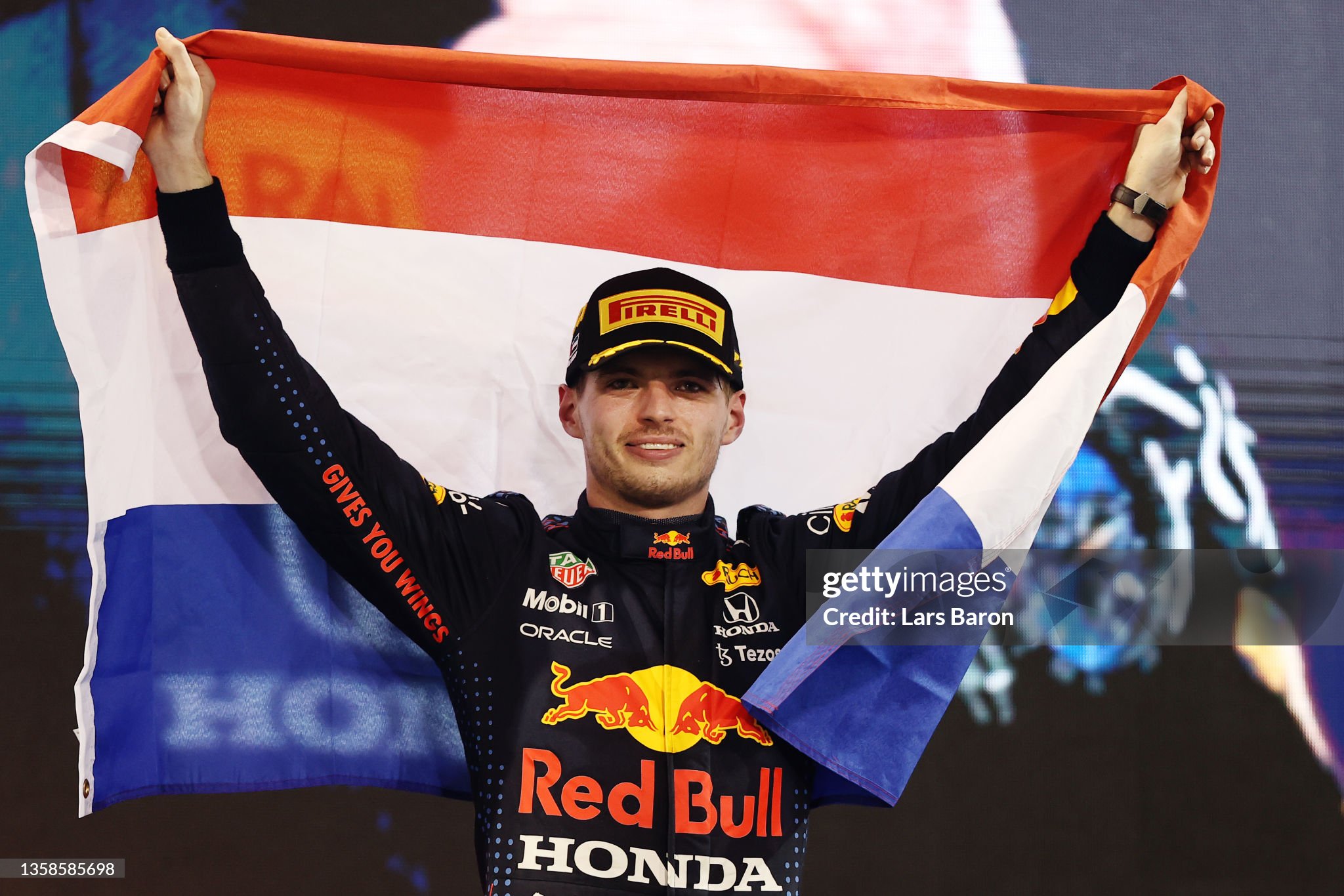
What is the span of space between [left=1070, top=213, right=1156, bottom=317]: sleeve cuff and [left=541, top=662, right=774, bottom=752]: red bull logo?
78 centimetres

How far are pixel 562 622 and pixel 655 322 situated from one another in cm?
44

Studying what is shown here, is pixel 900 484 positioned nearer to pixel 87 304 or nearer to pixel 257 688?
pixel 257 688

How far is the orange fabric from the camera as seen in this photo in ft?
5.56

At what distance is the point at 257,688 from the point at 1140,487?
1.73 m

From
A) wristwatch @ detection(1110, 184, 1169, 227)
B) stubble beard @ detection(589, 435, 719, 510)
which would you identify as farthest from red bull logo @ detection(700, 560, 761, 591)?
wristwatch @ detection(1110, 184, 1169, 227)

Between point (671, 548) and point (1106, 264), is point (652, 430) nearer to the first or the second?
point (671, 548)

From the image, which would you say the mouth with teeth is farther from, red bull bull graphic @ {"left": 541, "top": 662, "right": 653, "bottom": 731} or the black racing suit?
red bull bull graphic @ {"left": 541, "top": 662, "right": 653, "bottom": 731}

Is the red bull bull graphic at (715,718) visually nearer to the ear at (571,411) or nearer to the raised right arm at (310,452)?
the raised right arm at (310,452)

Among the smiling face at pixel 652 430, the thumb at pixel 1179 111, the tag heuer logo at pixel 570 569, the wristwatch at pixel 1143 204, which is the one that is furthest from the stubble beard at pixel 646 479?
the thumb at pixel 1179 111

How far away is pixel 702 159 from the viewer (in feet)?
6.01

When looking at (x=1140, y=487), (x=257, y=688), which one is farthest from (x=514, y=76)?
(x=1140, y=487)

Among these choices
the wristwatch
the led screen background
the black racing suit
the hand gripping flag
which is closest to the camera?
the black racing suit

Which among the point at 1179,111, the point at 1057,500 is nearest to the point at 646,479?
the point at 1179,111

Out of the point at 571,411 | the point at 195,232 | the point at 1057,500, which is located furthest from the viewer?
the point at 1057,500
